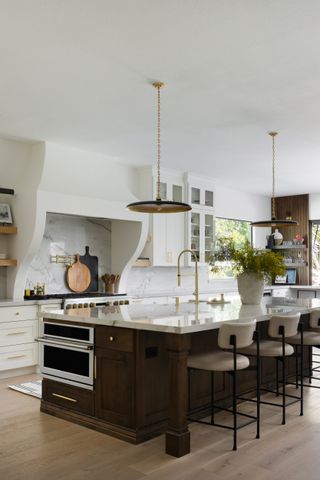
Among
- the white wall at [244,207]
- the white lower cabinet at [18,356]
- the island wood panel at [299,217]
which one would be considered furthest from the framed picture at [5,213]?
the island wood panel at [299,217]

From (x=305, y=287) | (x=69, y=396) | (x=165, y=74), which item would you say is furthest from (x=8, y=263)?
(x=305, y=287)

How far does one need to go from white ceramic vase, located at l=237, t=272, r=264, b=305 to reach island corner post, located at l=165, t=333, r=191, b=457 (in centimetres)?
174

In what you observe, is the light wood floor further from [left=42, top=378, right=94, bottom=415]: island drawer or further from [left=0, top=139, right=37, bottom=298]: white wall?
[left=0, top=139, right=37, bottom=298]: white wall

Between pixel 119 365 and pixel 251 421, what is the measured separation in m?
1.15

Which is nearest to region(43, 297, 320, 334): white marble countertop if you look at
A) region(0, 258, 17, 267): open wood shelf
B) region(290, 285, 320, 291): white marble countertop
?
region(0, 258, 17, 267): open wood shelf

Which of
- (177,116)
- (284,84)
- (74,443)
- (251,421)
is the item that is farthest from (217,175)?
(74,443)

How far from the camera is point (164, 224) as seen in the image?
7.52 meters

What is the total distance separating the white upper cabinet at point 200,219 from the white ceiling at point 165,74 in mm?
1556

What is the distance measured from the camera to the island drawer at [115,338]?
3.49 m

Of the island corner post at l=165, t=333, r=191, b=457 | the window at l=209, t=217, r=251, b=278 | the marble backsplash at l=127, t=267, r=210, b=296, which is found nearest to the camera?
the island corner post at l=165, t=333, r=191, b=457

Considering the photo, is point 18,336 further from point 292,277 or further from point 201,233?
point 292,277

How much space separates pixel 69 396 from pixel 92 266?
3.14 meters

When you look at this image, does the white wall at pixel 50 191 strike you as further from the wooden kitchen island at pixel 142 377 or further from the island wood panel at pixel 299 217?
the island wood panel at pixel 299 217

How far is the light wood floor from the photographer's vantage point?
9.78 ft
